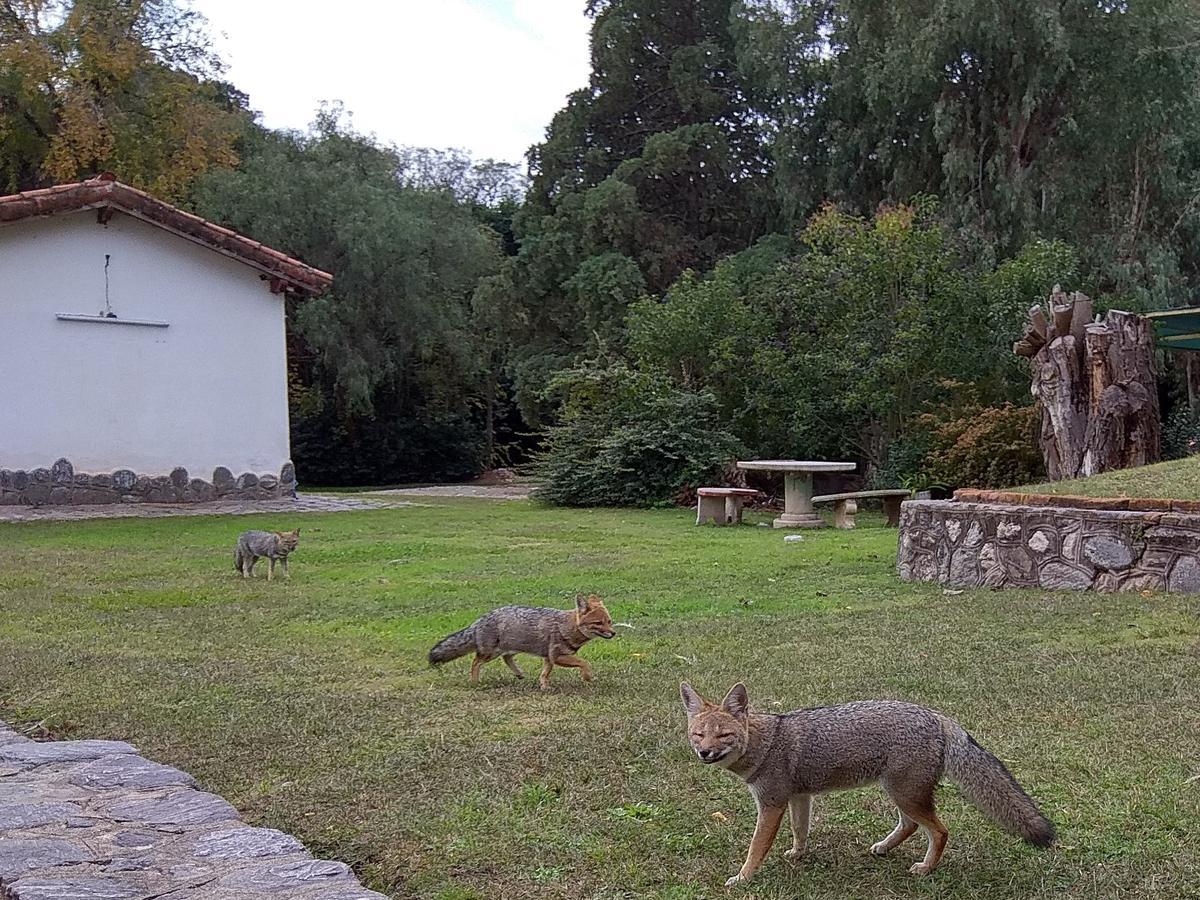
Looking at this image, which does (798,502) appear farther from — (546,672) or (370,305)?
(370,305)

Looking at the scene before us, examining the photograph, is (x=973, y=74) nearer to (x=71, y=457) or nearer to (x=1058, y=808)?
(x=71, y=457)

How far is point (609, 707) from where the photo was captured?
18.9 feet

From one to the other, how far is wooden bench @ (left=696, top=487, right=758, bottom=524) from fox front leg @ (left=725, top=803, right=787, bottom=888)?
13078 millimetres

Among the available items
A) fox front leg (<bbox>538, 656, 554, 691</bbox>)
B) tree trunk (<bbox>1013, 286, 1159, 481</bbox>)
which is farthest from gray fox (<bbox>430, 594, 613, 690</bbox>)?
tree trunk (<bbox>1013, 286, 1159, 481</bbox>)

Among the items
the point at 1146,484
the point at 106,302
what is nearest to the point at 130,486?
the point at 106,302

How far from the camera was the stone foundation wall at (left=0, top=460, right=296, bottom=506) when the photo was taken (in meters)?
18.3

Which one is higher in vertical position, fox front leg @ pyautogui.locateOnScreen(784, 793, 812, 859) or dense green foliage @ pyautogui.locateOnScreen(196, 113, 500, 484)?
dense green foliage @ pyautogui.locateOnScreen(196, 113, 500, 484)

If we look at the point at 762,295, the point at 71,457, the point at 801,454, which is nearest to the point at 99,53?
the point at 71,457

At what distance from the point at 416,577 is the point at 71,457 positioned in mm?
10282

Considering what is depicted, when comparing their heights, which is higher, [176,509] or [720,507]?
[176,509]

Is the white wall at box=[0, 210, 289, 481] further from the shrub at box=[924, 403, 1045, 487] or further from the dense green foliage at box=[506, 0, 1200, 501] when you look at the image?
the shrub at box=[924, 403, 1045, 487]

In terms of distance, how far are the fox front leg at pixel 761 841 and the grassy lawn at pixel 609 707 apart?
A: 0.19ft

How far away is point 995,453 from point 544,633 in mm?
12203

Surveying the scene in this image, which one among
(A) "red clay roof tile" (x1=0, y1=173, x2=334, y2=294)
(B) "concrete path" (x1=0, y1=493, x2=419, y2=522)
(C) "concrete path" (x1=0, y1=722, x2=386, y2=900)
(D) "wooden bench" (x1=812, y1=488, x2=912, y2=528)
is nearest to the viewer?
(C) "concrete path" (x1=0, y1=722, x2=386, y2=900)
